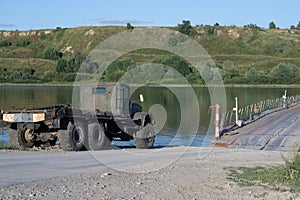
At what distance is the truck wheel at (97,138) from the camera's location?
18.0 metres

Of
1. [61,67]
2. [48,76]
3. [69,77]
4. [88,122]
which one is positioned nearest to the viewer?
[88,122]

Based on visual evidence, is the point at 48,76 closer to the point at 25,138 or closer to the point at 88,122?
the point at 25,138

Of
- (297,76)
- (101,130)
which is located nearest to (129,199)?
(101,130)

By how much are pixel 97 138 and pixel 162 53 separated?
368ft

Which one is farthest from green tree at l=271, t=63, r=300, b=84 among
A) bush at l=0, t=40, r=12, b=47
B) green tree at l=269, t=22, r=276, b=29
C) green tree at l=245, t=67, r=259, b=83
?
bush at l=0, t=40, r=12, b=47

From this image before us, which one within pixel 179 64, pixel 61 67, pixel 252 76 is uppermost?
pixel 179 64

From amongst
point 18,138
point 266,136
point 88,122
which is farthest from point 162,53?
point 18,138

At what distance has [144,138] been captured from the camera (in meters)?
19.7

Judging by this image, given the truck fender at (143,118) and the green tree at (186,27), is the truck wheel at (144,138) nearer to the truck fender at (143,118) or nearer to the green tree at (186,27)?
the truck fender at (143,118)

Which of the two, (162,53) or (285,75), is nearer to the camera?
(285,75)

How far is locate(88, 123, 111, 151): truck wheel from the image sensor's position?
18047 millimetres

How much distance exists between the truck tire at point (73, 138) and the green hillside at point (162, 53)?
51844mm

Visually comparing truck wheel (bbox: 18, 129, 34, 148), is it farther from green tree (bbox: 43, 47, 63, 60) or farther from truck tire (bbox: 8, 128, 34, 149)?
green tree (bbox: 43, 47, 63, 60)

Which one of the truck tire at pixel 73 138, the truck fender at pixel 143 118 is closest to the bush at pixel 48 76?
the truck fender at pixel 143 118
